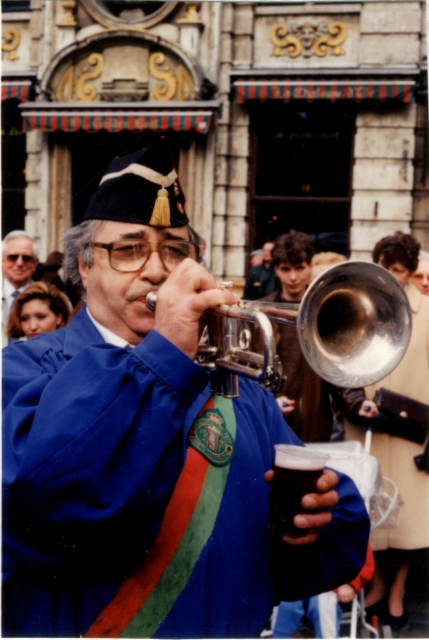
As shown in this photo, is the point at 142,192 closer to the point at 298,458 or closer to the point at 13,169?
the point at 298,458

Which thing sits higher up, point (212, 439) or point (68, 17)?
point (68, 17)

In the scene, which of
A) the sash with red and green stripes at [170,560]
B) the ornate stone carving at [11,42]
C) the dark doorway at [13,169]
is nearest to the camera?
the sash with red and green stripes at [170,560]

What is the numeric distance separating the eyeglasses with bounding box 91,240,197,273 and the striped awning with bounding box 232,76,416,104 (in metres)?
7.79

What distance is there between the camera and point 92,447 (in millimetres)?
1377

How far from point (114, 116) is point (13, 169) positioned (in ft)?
6.42

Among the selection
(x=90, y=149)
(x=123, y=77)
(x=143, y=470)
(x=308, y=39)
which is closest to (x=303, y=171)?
(x=308, y=39)

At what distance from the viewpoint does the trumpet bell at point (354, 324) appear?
1730mm

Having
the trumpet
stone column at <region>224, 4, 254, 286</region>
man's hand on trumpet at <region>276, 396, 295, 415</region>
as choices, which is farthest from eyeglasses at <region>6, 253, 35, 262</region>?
stone column at <region>224, 4, 254, 286</region>

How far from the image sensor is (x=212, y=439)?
182 cm

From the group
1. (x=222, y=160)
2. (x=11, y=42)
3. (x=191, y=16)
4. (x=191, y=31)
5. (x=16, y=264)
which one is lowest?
(x=16, y=264)

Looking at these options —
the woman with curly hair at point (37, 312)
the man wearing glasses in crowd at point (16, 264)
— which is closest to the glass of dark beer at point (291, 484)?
the woman with curly hair at point (37, 312)

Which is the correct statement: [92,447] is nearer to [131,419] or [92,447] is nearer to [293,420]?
[131,419]

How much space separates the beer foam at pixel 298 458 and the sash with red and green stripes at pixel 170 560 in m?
0.17

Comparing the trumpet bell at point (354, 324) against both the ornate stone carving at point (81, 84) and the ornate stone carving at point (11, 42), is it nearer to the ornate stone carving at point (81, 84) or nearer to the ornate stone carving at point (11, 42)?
the ornate stone carving at point (81, 84)
